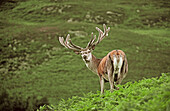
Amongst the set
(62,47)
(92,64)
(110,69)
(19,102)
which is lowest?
(19,102)

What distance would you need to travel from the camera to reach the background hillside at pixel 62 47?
22234mm

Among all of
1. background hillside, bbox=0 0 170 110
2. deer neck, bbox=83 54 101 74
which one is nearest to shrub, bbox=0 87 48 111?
background hillside, bbox=0 0 170 110

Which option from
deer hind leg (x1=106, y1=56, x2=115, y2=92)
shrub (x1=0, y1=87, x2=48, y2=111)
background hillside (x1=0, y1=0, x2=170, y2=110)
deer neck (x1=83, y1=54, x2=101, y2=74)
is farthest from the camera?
background hillside (x1=0, y1=0, x2=170, y2=110)

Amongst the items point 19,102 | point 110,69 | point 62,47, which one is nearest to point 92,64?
point 110,69

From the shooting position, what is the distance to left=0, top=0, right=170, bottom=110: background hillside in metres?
22.2

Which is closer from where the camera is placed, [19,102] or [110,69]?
[110,69]

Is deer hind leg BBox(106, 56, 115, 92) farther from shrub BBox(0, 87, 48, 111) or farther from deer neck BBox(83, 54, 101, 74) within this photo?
shrub BBox(0, 87, 48, 111)

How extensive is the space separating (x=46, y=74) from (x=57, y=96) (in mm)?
4934

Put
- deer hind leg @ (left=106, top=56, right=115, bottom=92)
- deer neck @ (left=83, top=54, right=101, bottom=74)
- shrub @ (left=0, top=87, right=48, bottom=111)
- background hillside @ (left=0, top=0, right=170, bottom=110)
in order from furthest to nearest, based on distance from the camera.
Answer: background hillside @ (left=0, top=0, right=170, bottom=110) → shrub @ (left=0, top=87, right=48, bottom=111) → deer neck @ (left=83, top=54, right=101, bottom=74) → deer hind leg @ (left=106, top=56, right=115, bottom=92)

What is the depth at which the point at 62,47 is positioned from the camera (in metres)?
30.3

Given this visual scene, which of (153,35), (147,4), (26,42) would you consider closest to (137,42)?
(153,35)

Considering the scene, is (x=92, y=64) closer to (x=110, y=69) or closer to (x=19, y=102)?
(x=110, y=69)

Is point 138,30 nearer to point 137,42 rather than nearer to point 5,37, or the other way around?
point 137,42

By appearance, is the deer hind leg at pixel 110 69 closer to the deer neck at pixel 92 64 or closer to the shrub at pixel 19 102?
the deer neck at pixel 92 64
